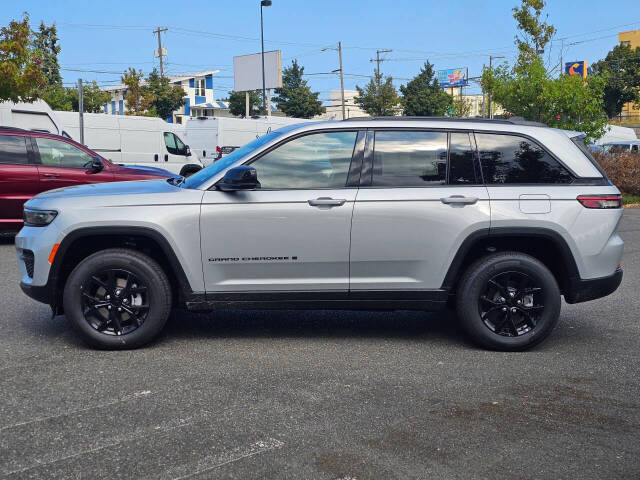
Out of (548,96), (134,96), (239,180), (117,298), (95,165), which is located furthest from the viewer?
(134,96)

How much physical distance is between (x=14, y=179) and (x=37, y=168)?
0.40 metres

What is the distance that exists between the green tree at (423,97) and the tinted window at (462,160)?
64.8 meters

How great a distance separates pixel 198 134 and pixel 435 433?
28.6 m

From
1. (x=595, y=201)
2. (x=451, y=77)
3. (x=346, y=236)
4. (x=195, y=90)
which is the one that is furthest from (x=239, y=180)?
(x=451, y=77)

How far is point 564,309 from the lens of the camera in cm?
729

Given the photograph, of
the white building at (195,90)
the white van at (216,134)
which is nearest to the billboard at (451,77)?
the white building at (195,90)

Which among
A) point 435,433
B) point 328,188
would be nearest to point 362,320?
point 328,188

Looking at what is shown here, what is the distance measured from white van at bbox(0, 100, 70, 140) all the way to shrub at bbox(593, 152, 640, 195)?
17.2 m

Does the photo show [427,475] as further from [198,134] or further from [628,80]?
[628,80]

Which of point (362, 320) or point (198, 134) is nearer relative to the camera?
point (362, 320)

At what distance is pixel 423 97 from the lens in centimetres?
7188

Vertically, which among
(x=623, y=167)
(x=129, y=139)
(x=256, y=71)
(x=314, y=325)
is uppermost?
(x=256, y=71)

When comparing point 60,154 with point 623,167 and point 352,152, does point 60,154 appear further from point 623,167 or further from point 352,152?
point 623,167

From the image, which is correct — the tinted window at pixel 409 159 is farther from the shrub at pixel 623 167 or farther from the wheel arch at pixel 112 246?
the shrub at pixel 623 167
